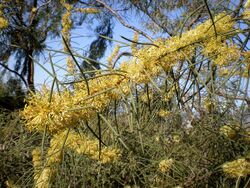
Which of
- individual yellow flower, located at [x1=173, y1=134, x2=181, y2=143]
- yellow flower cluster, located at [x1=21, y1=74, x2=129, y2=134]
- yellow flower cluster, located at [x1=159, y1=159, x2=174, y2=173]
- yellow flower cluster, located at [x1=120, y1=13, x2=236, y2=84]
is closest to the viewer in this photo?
yellow flower cluster, located at [x1=21, y1=74, x2=129, y2=134]

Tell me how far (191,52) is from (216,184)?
63cm

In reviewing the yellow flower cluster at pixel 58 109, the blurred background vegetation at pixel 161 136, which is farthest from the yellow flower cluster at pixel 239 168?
the yellow flower cluster at pixel 58 109

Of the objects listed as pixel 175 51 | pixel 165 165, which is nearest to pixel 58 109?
pixel 175 51

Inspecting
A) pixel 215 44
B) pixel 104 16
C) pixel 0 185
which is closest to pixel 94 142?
pixel 215 44

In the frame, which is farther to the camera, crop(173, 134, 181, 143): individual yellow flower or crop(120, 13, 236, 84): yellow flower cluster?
crop(173, 134, 181, 143): individual yellow flower

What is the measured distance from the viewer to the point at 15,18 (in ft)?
15.6

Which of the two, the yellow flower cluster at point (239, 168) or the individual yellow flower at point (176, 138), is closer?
the yellow flower cluster at point (239, 168)

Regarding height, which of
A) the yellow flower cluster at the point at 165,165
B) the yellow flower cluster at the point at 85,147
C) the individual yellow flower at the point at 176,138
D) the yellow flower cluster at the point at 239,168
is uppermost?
the individual yellow flower at the point at 176,138

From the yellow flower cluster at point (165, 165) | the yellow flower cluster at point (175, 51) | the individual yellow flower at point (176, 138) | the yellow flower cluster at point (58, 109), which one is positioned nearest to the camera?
the yellow flower cluster at point (58, 109)

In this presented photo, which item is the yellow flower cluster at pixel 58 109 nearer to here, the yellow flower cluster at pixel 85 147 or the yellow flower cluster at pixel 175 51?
the yellow flower cluster at pixel 175 51

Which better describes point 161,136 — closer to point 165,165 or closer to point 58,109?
point 165,165

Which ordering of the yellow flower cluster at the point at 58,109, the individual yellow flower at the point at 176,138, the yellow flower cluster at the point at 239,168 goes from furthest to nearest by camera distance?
the individual yellow flower at the point at 176,138
the yellow flower cluster at the point at 239,168
the yellow flower cluster at the point at 58,109

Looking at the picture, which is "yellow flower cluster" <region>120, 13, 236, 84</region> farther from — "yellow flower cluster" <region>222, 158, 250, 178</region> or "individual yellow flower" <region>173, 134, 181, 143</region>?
"individual yellow flower" <region>173, 134, 181, 143</region>

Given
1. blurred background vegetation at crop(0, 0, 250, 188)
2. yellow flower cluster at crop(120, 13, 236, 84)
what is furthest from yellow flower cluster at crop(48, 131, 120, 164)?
yellow flower cluster at crop(120, 13, 236, 84)
